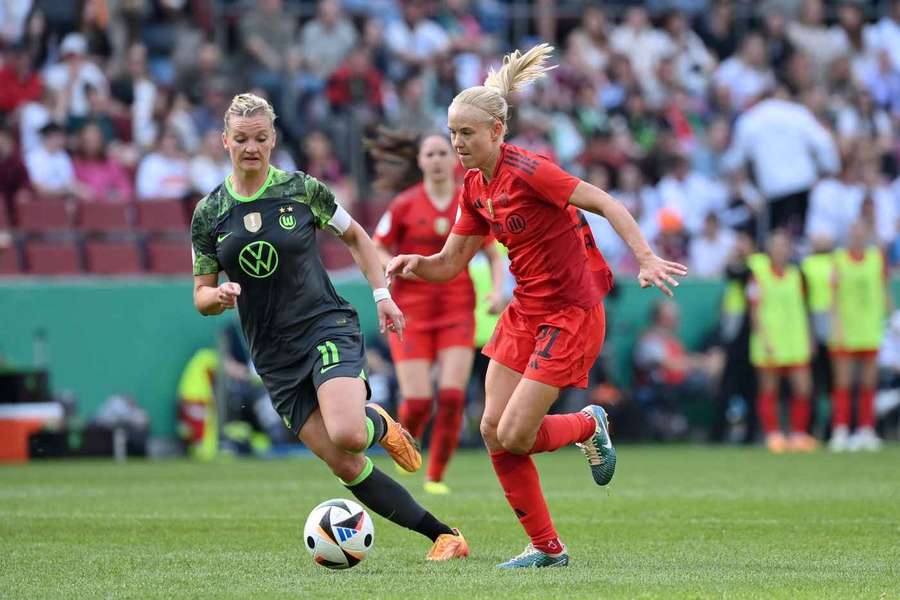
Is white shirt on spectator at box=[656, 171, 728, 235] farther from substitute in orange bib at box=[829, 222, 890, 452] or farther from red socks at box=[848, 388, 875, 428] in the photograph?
red socks at box=[848, 388, 875, 428]

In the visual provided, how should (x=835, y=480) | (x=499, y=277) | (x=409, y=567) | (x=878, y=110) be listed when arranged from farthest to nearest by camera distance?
(x=878, y=110)
(x=835, y=480)
(x=499, y=277)
(x=409, y=567)

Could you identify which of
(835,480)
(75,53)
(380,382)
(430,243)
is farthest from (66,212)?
(835,480)

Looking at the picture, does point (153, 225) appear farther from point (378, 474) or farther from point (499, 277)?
point (378, 474)

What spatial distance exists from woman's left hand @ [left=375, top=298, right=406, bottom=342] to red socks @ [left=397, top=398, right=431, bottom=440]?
4.03 metres

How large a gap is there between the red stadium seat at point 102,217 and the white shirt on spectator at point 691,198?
272 inches

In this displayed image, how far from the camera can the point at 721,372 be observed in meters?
19.0

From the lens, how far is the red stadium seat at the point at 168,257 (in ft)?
58.9

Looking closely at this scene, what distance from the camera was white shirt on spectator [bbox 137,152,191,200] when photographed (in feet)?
59.9

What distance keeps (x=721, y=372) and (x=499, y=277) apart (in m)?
7.86

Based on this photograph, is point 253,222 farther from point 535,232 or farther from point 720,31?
point 720,31

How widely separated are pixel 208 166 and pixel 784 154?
290 inches

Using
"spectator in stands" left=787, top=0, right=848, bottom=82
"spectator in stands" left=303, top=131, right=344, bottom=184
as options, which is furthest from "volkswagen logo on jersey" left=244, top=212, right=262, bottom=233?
"spectator in stands" left=787, top=0, right=848, bottom=82

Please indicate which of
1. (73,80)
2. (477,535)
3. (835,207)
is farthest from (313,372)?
(835,207)

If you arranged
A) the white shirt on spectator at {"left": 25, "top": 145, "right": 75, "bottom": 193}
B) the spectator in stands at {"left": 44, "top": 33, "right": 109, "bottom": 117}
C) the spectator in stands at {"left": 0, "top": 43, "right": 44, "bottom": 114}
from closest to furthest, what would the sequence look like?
A: the white shirt on spectator at {"left": 25, "top": 145, "right": 75, "bottom": 193} → the spectator in stands at {"left": 0, "top": 43, "right": 44, "bottom": 114} → the spectator in stands at {"left": 44, "top": 33, "right": 109, "bottom": 117}
